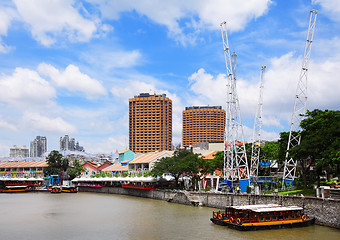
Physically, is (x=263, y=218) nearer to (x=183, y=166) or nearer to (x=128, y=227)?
(x=128, y=227)

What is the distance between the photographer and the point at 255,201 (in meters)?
56.3

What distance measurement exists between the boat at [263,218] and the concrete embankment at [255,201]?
61.2 inches

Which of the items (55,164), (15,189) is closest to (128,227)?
(15,189)

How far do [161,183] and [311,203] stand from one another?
56993 millimetres

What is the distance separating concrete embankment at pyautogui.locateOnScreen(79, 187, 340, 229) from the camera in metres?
43.7

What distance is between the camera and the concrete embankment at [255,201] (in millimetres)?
43688

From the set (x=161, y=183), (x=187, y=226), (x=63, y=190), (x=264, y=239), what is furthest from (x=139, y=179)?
(x=264, y=239)

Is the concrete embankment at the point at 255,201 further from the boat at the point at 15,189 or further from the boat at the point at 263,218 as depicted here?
the boat at the point at 15,189

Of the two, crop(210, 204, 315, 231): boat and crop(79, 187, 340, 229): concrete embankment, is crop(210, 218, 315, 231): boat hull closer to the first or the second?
crop(210, 204, 315, 231): boat

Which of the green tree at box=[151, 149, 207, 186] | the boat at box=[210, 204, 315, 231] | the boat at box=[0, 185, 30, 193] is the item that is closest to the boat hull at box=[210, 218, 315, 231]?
the boat at box=[210, 204, 315, 231]

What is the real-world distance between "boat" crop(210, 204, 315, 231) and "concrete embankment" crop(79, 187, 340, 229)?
155cm

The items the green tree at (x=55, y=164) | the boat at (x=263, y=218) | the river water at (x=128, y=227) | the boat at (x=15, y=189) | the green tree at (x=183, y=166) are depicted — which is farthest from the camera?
the green tree at (x=55, y=164)

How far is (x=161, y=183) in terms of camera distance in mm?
100062

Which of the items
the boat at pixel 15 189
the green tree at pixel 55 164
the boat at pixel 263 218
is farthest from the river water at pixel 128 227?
the green tree at pixel 55 164
